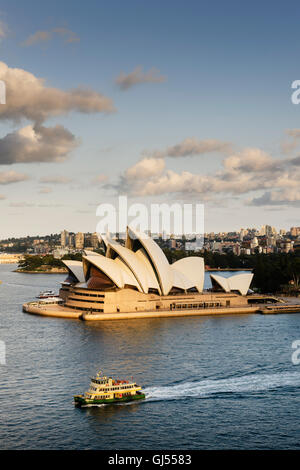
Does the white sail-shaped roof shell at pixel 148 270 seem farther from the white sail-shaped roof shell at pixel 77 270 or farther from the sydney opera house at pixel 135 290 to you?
the white sail-shaped roof shell at pixel 77 270

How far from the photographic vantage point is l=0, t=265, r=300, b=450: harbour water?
2148 centimetres

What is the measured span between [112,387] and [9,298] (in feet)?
140

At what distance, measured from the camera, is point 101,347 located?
118 feet

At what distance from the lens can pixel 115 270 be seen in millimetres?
50688

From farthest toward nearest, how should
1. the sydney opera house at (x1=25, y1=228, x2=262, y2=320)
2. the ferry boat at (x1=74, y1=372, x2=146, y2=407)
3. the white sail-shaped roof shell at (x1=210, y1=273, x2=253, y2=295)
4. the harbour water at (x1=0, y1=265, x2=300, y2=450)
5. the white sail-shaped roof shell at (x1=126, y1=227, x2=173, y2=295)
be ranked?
the white sail-shaped roof shell at (x1=210, y1=273, x2=253, y2=295) < the white sail-shaped roof shell at (x1=126, y1=227, x2=173, y2=295) < the sydney opera house at (x1=25, y1=228, x2=262, y2=320) < the ferry boat at (x1=74, y1=372, x2=146, y2=407) < the harbour water at (x1=0, y1=265, x2=300, y2=450)

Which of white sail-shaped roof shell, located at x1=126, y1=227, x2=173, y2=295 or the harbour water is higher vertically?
white sail-shaped roof shell, located at x1=126, y1=227, x2=173, y2=295

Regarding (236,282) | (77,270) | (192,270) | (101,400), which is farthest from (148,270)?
(101,400)

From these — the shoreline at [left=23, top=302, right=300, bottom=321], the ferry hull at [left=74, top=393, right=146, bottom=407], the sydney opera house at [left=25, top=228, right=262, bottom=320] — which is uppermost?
the sydney opera house at [left=25, top=228, right=262, bottom=320]

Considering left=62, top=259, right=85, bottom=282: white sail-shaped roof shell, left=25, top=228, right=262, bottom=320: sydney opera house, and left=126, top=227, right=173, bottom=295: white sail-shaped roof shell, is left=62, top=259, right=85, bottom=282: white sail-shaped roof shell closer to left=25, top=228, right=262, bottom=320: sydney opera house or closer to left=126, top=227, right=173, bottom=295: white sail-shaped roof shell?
left=25, top=228, right=262, bottom=320: sydney opera house

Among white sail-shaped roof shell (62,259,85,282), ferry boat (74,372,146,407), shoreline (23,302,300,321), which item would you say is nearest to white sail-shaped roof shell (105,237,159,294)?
shoreline (23,302,300,321)

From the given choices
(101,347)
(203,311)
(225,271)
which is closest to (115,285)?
(203,311)

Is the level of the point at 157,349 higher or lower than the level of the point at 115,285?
lower
